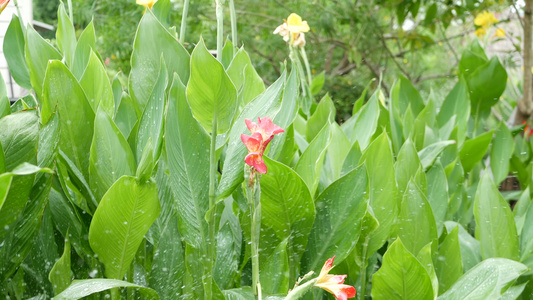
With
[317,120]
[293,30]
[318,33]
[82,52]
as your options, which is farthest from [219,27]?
[318,33]

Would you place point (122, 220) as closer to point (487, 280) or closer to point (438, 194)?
point (487, 280)

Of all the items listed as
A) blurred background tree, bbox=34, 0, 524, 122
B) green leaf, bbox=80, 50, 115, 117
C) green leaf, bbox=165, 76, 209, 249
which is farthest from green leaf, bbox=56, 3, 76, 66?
blurred background tree, bbox=34, 0, 524, 122

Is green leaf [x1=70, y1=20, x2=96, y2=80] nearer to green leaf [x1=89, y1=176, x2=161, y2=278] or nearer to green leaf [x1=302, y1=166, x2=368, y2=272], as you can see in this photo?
green leaf [x1=89, y1=176, x2=161, y2=278]

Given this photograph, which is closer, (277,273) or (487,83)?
(277,273)

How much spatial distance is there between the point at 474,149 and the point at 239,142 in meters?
1.00

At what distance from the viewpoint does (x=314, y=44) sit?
18.9ft

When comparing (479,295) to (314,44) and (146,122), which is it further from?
(314,44)

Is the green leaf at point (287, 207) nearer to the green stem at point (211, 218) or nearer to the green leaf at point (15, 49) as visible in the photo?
the green stem at point (211, 218)

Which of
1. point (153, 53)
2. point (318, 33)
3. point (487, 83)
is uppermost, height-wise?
point (318, 33)

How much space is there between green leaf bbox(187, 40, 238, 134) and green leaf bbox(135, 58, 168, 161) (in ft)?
0.17

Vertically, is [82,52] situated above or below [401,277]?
above

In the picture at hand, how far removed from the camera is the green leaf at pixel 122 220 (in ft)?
2.12

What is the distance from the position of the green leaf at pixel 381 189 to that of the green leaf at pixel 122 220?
35 cm

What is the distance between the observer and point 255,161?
22.3 inches
